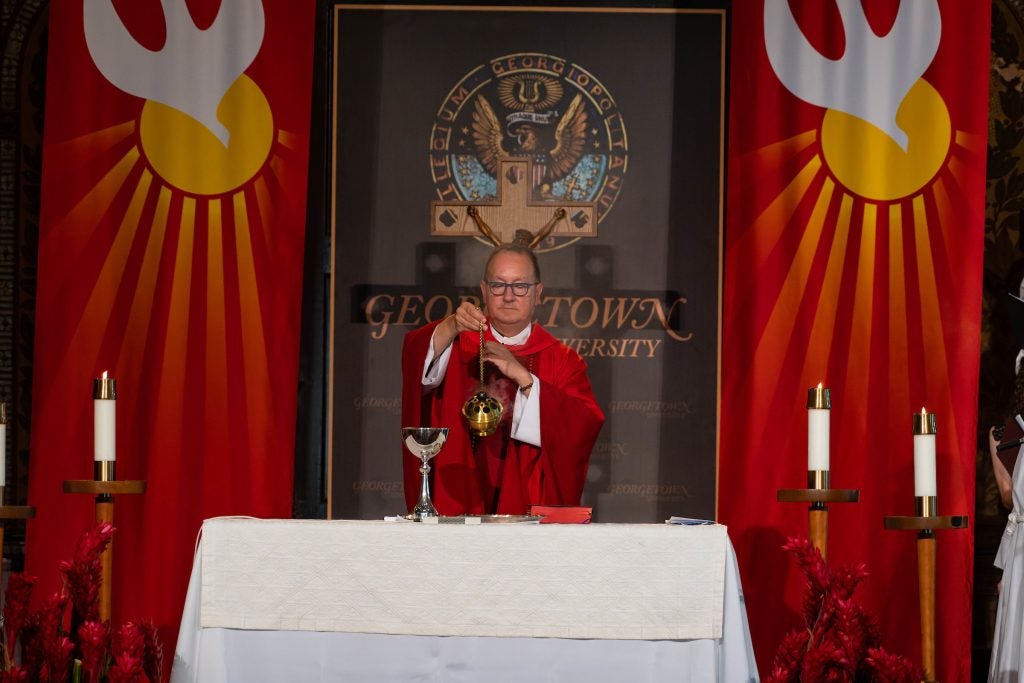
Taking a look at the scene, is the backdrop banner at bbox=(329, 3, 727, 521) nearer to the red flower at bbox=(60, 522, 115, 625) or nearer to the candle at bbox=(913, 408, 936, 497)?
the candle at bbox=(913, 408, 936, 497)

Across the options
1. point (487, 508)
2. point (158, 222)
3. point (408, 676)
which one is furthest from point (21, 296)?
point (408, 676)

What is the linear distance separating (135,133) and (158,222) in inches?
15.9

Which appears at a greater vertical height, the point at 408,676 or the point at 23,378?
the point at 23,378

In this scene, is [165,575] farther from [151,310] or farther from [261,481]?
[151,310]

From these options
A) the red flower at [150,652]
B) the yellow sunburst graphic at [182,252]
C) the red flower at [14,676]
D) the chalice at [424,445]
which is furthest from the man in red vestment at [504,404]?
the red flower at [14,676]

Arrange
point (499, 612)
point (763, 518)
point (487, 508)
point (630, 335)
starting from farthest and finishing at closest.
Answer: point (630, 335)
point (763, 518)
point (487, 508)
point (499, 612)

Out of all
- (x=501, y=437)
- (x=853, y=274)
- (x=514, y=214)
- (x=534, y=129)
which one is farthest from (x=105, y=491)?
(x=853, y=274)

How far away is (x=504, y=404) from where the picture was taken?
462cm

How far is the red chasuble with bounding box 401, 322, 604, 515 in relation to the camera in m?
4.28

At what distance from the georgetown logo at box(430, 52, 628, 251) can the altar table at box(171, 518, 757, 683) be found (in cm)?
264

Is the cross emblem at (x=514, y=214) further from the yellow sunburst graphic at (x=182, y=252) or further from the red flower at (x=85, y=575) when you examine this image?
the red flower at (x=85, y=575)

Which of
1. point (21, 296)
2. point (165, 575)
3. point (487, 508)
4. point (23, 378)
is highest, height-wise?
point (21, 296)

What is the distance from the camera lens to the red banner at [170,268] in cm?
527

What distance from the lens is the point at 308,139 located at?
17.8ft
